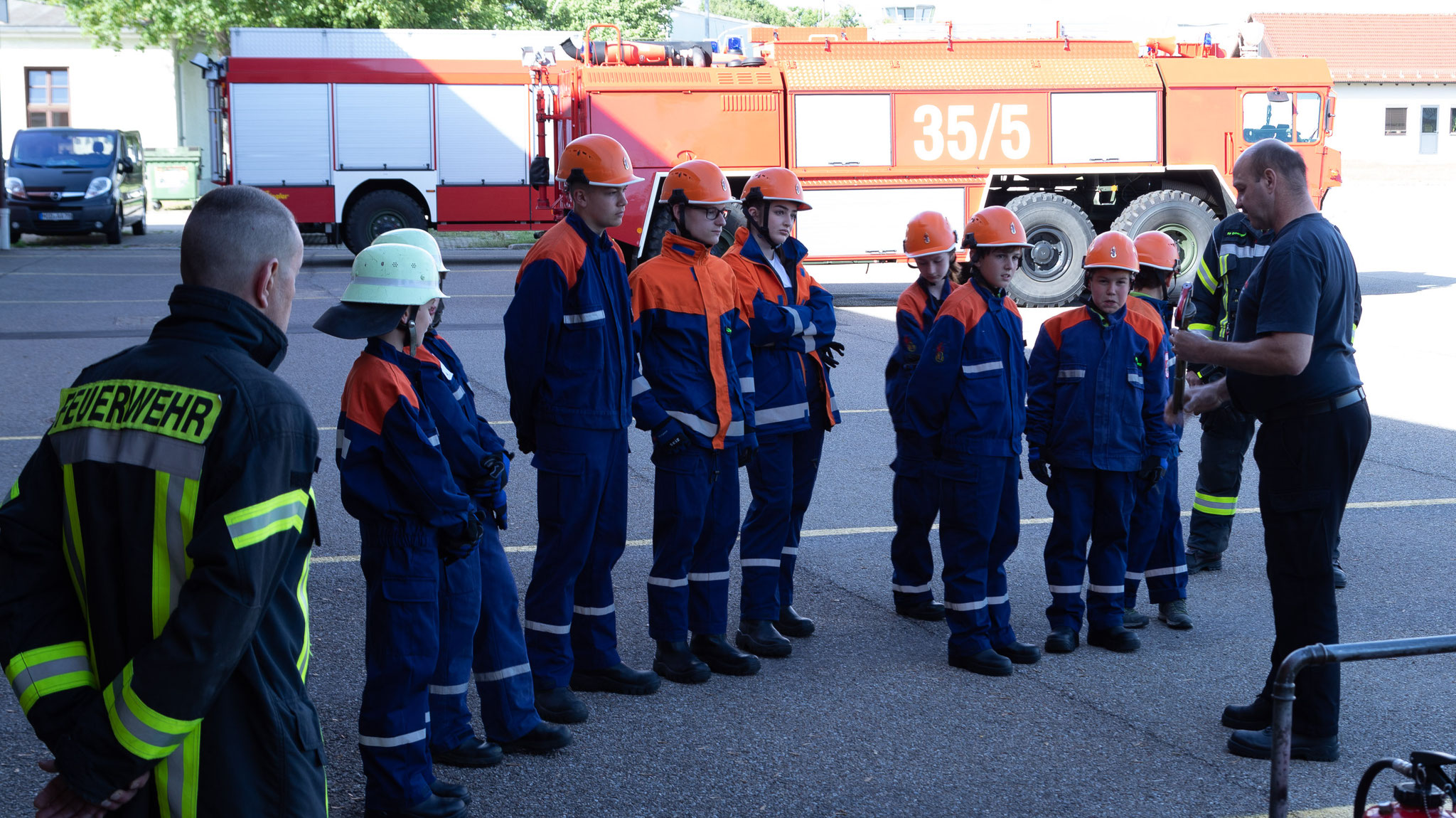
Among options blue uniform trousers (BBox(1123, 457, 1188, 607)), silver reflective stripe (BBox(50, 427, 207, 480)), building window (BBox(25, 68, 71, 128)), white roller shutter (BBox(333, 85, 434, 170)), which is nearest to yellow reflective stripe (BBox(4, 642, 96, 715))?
silver reflective stripe (BBox(50, 427, 207, 480))

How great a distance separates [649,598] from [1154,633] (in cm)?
227

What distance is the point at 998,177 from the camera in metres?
17.4

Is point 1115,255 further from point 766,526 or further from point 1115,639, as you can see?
point 766,526

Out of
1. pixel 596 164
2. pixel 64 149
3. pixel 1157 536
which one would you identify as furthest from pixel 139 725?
pixel 64 149

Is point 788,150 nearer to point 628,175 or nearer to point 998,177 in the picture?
point 998,177

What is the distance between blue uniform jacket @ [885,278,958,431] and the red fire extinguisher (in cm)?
326

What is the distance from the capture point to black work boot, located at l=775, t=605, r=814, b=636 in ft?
18.8

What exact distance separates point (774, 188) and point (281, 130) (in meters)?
17.7

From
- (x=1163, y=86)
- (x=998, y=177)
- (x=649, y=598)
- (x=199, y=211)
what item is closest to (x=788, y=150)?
(x=998, y=177)

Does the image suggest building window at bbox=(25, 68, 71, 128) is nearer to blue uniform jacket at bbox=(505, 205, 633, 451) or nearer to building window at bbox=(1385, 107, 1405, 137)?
blue uniform jacket at bbox=(505, 205, 633, 451)

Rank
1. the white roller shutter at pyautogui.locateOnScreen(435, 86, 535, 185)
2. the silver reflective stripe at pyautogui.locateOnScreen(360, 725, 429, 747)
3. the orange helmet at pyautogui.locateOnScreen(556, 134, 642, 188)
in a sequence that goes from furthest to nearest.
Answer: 1. the white roller shutter at pyautogui.locateOnScreen(435, 86, 535, 185)
2. the orange helmet at pyautogui.locateOnScreen(556, 134, 642, 188)
3. the silver reflective stripe at pyautogui.locateOnScreen(360, 725, 429, 747)

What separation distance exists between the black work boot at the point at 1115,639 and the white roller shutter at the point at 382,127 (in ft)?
59.4

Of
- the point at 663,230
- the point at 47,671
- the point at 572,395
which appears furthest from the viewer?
the point at 663,230

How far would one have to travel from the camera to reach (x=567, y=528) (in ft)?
15.5
